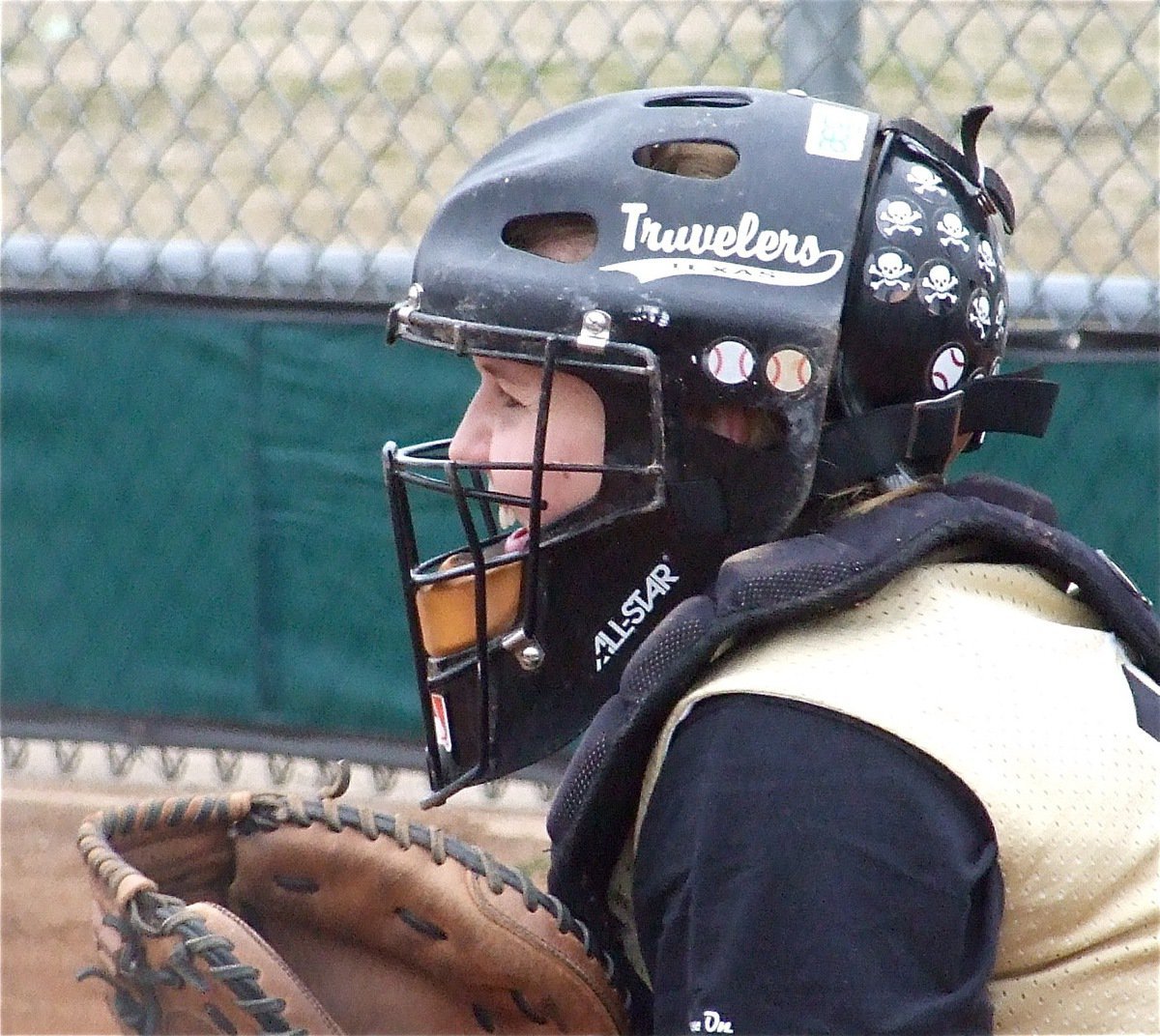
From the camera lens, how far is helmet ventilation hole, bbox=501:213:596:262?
1.96 m

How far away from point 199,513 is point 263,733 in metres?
0.57

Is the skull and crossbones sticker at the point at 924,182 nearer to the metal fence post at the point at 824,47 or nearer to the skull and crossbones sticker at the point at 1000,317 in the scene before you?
the skull and crossbones sticker at the point at 1000,317

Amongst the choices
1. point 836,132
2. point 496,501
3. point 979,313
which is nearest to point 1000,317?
point 979,313

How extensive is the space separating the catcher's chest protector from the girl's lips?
11.8 inches

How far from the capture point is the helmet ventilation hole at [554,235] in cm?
196

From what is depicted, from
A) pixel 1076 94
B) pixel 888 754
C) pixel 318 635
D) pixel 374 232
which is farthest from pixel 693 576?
pixel 1076 94

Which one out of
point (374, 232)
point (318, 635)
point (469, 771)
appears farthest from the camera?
point (374, 232)

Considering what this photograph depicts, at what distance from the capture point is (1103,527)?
143 inches

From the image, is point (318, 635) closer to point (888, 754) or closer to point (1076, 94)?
point (888, 754)

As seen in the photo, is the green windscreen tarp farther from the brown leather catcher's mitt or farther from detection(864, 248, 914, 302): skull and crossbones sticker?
detection(864, 248, 914, 302): skull and crossbones sticker

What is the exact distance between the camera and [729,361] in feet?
6.05

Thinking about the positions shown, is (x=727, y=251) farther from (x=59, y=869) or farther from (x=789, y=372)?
(x=59, y=869)

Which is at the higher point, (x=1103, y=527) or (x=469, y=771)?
(x=469, y=771)

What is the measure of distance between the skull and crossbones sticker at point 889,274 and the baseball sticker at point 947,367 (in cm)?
9
